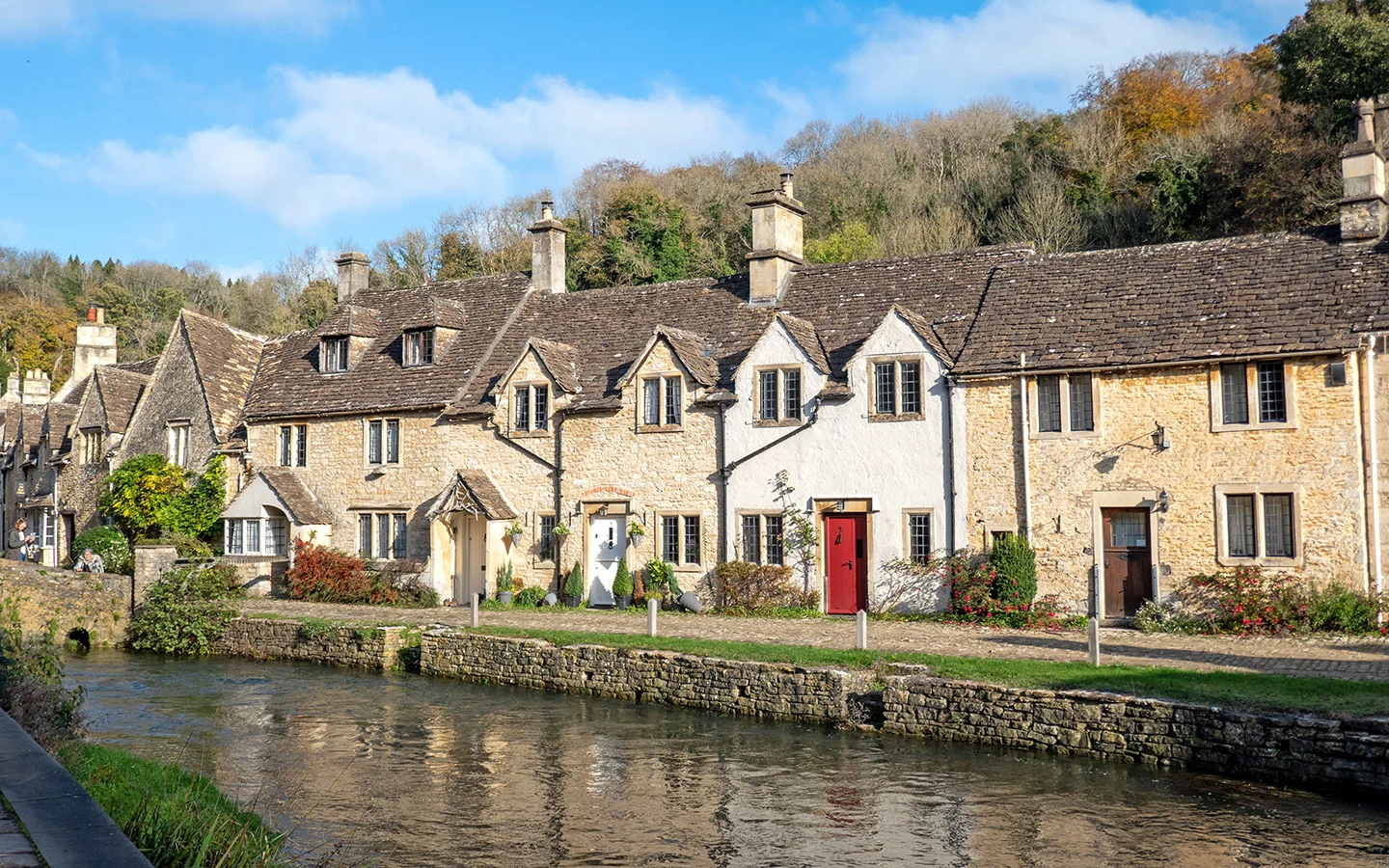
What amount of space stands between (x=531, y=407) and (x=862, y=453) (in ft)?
30.3

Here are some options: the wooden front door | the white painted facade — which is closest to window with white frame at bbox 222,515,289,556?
the white painted facade

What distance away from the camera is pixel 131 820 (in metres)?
7.65

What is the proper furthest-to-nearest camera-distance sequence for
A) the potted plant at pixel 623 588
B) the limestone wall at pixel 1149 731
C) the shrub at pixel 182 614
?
the potted plant at pixel 623 588
the shrub at pixel 182 614
the limestone wall at pixel 1149 731

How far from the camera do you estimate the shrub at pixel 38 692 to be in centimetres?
1117

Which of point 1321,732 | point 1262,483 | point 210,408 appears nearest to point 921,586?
point 1262,483

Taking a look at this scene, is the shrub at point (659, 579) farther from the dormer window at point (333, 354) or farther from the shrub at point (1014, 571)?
the dormer window at point (333, 354)

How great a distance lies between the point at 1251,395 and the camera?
23.3 meters

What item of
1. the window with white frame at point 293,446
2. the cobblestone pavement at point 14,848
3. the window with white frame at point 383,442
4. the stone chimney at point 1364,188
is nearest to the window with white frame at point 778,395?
the window with white frame at point 383,442

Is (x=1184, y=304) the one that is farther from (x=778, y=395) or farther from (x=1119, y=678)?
(x=1119, y=678)

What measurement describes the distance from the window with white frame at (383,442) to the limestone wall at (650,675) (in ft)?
32.7

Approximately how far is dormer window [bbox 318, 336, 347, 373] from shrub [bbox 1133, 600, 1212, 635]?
23991 mm

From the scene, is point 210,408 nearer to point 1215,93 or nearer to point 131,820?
point 131,820

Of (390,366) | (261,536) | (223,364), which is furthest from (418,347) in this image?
(223,364)

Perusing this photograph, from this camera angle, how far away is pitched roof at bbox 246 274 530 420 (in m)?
33.4
